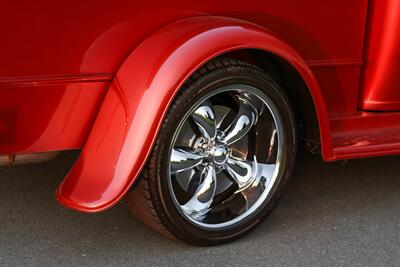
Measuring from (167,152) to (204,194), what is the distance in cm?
38

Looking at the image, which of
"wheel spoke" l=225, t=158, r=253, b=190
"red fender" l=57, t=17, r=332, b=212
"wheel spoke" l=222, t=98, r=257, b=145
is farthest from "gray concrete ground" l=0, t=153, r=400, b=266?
"wheel spoke" l=222, t=98, r=257, b=145

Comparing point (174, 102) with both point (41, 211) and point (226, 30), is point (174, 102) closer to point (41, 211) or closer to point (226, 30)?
point (226, 30)

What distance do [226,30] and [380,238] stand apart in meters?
1.29

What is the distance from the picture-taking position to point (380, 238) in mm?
3281

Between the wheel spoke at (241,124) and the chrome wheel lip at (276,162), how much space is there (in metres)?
0.10

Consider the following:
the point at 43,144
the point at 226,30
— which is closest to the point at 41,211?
the point at 43,144

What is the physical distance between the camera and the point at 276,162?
3264 millimetres

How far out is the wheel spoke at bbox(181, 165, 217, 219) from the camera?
313cm

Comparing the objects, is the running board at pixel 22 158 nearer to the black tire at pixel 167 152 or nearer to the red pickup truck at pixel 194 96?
the red pickup truck at pixel 194 96

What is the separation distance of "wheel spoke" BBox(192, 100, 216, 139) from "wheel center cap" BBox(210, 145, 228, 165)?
6 centimetres

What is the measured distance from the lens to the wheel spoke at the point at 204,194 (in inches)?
123

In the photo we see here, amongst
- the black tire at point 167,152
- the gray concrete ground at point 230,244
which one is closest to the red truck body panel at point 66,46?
the black tire at point 167,152

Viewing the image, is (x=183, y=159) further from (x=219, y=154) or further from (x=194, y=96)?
(x=194, y=96)

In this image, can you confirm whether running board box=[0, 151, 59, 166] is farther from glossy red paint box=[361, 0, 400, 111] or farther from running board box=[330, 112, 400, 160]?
glossy red paint box=[361, 0, 400, 111]
